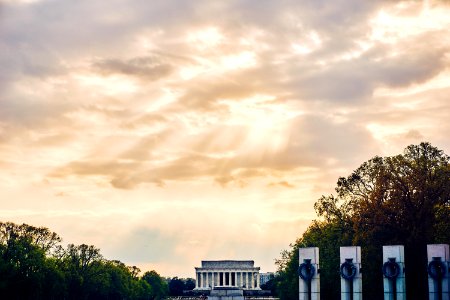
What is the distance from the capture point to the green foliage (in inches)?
3903

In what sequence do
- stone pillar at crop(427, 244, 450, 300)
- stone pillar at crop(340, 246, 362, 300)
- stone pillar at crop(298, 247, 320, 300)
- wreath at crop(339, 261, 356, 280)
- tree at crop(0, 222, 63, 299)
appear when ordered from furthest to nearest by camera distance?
tree at crop(0, 222, 63, 299) < stone pillar at crop(298, 247, 320, 300) < wreath at crop(339, 261, 356, 280) < stone pillar at crop(340, 246, 362, 300) < stone pillar at crop(427, 244, 450, 300)

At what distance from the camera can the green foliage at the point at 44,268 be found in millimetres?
99125

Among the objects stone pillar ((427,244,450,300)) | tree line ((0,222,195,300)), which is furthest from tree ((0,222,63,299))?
stone pillar ((427,244,450,300))

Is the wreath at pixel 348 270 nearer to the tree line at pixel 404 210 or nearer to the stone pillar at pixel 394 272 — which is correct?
the stone pillar at pixel 394 272

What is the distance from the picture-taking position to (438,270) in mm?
56406

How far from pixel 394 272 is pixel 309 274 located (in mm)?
7119

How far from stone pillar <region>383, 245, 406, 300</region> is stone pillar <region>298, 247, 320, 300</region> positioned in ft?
19.0

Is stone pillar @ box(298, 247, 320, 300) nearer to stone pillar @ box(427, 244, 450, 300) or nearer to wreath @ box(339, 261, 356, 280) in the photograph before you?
wreath @ box(339, 261, 356, 280)

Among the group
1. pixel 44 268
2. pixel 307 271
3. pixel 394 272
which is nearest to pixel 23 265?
pixel 44 268

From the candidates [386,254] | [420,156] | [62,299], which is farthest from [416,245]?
[62,299]

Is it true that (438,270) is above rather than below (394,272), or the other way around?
above

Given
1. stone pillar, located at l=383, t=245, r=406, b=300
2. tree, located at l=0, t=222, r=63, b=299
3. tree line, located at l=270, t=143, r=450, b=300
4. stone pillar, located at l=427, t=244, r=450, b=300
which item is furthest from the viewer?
tree, located at l=0, t=222, r=63, b=299

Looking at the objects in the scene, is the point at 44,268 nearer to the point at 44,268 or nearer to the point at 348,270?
the point at 44,268

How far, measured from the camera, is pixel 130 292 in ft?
542
